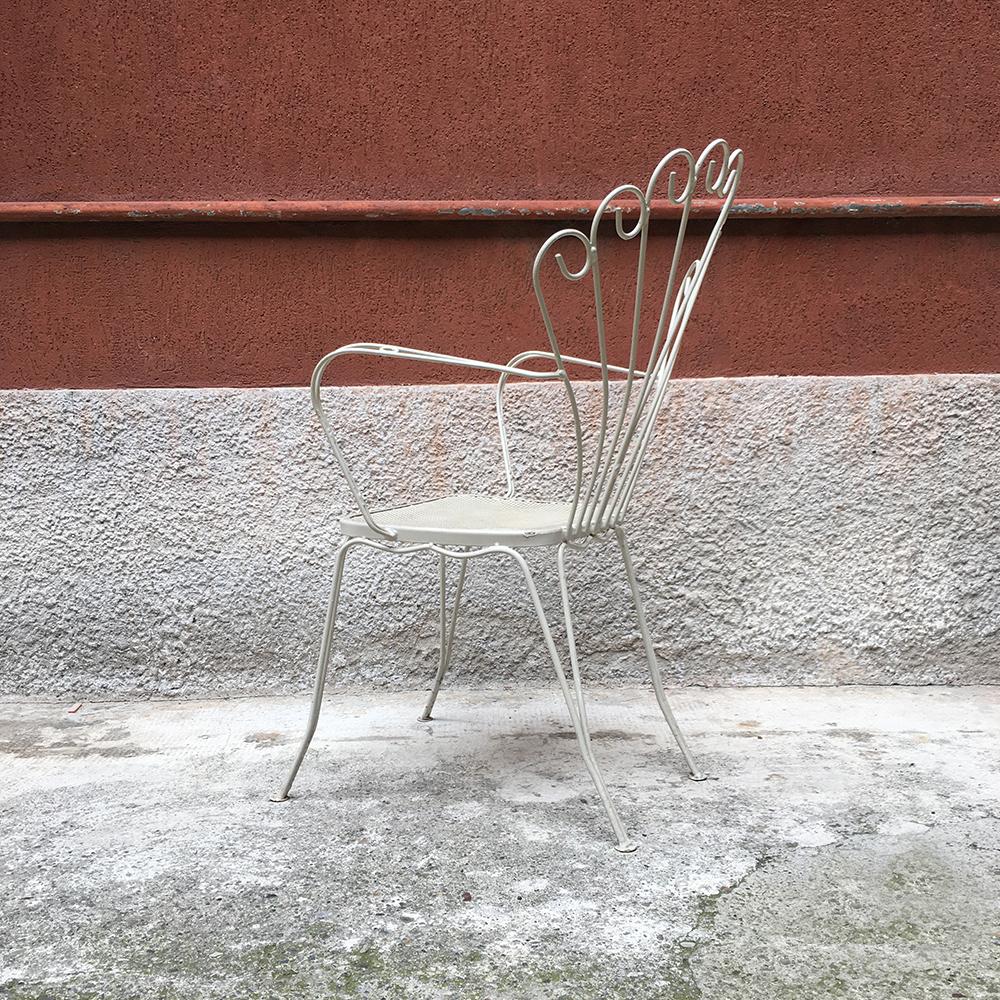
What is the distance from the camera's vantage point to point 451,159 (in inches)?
109

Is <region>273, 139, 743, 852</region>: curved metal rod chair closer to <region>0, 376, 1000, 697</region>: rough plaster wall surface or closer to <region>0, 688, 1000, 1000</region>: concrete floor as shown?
<region>0, 688, 1000, 1000</region>: concrete floor

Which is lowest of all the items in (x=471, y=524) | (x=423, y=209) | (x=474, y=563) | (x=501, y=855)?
(x=501, y=855)

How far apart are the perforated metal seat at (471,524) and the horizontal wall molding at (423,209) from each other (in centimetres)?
85

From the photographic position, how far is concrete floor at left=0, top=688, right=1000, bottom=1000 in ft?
4.76

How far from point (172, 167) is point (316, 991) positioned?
2115mm

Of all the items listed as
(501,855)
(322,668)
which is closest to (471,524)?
(322,668)

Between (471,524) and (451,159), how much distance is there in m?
1.23

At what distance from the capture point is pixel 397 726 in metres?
2.54

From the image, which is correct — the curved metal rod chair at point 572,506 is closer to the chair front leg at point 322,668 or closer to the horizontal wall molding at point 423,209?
the chair front leg at point 322,668

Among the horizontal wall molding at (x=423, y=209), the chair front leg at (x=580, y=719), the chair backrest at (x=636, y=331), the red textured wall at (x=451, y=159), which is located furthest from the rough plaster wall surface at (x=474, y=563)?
the chair front leg at (x=580, y=719)

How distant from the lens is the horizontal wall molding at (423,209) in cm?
273

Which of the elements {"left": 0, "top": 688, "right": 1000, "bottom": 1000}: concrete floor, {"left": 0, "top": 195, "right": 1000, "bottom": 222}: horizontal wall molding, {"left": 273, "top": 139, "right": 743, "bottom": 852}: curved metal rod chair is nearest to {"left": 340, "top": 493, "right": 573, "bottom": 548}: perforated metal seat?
{"left": 273, "top": 139, "right": 743, "bottom": 852}: curved metal rod chair

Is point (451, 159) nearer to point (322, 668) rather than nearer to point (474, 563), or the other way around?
point (474, 563)

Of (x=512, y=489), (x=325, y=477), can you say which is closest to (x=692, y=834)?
(x=512, y=489)
